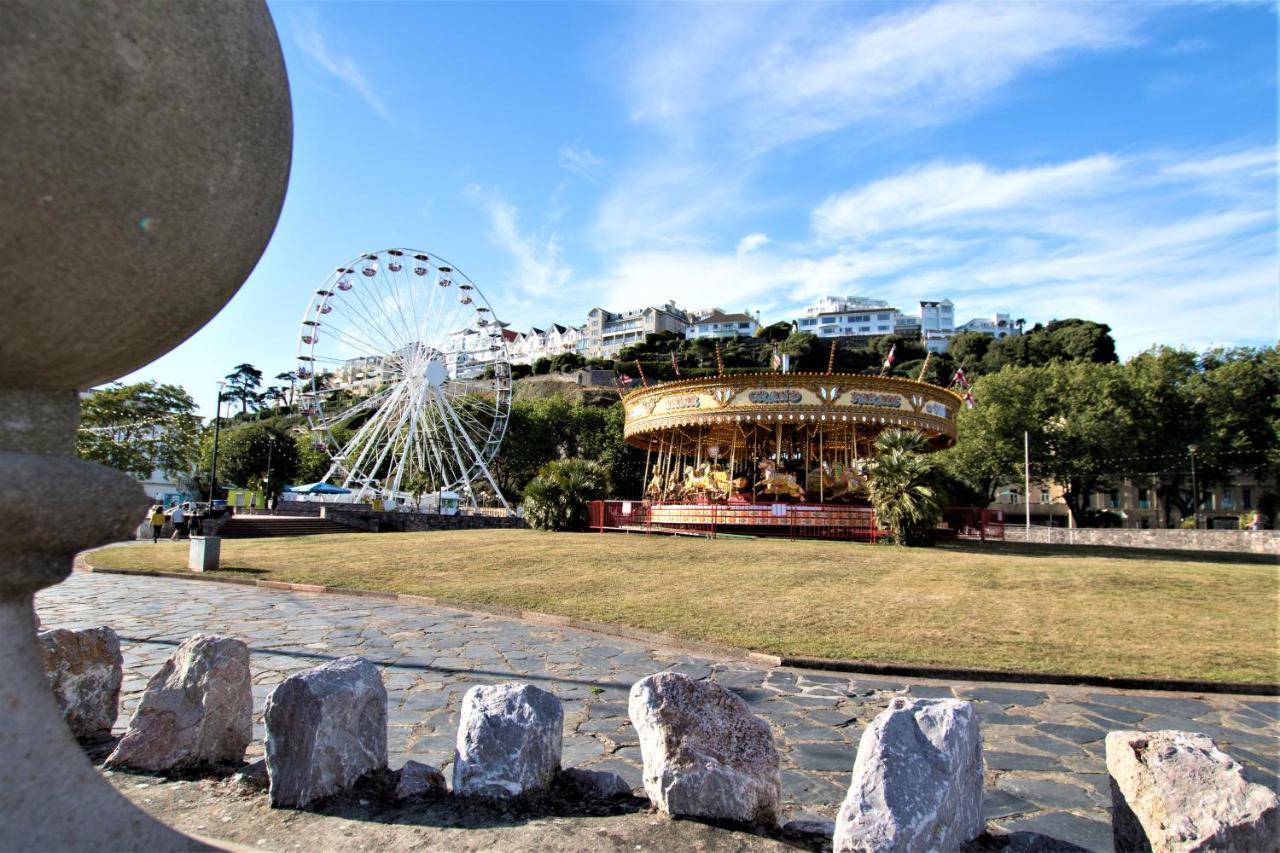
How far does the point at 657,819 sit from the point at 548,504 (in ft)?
71.9

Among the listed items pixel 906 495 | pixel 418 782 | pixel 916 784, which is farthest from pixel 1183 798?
pixel 906 495

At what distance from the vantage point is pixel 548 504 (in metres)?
24.7

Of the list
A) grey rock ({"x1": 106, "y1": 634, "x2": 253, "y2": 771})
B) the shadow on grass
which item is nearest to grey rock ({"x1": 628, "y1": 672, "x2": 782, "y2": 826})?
grey rock ({"x1": 106, "y1": 634, "x2": 253, "y2": 771})

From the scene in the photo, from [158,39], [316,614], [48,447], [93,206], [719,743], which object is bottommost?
Result: [316,614]

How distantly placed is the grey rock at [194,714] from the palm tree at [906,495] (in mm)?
17293

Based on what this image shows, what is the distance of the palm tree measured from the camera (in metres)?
18.6

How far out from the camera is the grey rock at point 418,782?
320 centimetres

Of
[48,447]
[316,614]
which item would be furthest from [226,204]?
[316,614]

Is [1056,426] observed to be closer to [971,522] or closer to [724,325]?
[971,522]

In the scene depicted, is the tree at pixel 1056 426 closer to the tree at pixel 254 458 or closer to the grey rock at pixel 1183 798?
the grey rock at pixel 1183 798

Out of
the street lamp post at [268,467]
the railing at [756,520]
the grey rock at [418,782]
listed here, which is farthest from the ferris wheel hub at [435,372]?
the grey rock at [418,782]

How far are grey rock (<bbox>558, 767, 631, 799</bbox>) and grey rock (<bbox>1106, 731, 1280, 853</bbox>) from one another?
73.5 inches

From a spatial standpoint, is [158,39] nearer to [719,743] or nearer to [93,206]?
[93,206]

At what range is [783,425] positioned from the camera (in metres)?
25.9
